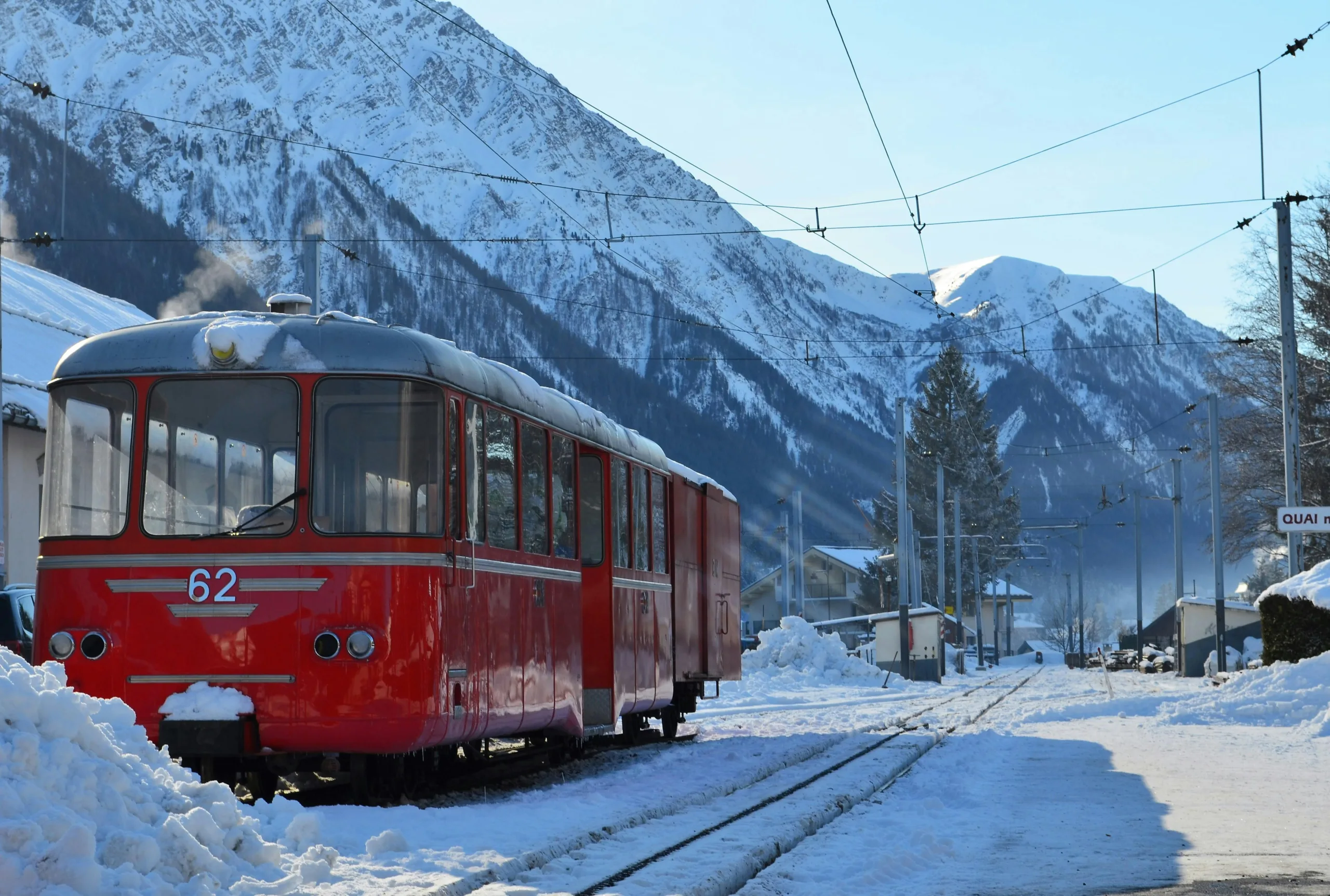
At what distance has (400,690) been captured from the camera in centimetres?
1048

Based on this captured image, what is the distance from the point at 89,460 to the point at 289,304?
205cm

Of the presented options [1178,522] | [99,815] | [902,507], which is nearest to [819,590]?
[1178,522]

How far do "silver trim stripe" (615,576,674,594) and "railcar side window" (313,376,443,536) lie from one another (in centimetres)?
468

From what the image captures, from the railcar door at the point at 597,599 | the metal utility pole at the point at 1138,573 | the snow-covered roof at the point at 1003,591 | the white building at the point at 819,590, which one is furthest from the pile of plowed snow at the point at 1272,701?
the white building at the point at 819,590

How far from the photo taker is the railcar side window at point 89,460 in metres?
10.9

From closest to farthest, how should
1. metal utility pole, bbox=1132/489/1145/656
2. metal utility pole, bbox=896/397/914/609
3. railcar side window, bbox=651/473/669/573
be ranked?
1. railcar side window, bbox=651/473/669/573
2. metal utility pole, bbox=896/397/914/609
3. metal utility pole, bbox=1132/489/1145/656

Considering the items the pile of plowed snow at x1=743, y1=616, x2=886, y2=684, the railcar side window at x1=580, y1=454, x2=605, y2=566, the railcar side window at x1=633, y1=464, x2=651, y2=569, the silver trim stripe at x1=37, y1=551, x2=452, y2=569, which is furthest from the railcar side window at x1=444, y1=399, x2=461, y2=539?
the pile of plowed snow at x1=743, y1=616, x2=886, y2=684

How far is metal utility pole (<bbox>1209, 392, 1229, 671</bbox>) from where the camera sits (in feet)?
138

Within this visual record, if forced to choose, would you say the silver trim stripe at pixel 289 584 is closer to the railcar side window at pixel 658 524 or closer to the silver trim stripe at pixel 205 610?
the silver trim stripe at pixel 205 610

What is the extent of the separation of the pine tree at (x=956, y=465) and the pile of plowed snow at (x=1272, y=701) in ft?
249

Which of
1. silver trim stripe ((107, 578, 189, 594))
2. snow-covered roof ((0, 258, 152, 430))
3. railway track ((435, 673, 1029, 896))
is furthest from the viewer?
snow-covered roof ((0, 258, 152, 430))

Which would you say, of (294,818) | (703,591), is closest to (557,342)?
(703,591)

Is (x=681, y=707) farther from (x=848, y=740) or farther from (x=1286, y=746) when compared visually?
(x=1286, y=746)

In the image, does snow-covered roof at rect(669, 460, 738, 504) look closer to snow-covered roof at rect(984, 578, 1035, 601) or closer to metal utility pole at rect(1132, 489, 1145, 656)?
metal utility pole at rect(1132, 489, 1145, 656)
